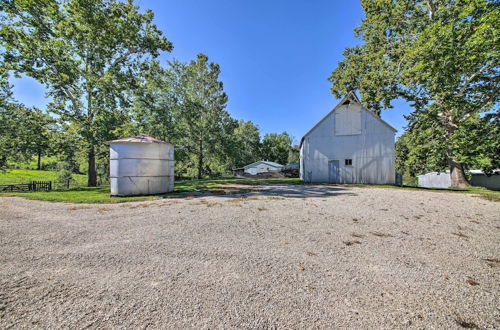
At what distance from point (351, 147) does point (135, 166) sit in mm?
16837

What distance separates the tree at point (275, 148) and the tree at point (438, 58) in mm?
39614

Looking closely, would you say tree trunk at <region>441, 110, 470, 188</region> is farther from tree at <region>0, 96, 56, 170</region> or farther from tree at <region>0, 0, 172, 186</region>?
tree at <region>0, 96, 56, 170</region>

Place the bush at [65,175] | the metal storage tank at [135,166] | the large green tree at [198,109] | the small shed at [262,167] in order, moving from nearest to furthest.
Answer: the metal storage tank at [135,166]
the large green tree at [198,109]
the bush at [65,175]
the small shed at [262,167]

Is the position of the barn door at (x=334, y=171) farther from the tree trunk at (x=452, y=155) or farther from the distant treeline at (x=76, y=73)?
the distant treeline at (x=76, y=73)

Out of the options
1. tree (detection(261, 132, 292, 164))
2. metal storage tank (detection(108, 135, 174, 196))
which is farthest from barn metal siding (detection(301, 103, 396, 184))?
tree (detection(261, 132, 292, 164))

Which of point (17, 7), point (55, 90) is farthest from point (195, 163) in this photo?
point (17, 7)

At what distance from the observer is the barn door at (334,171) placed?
17469 mm

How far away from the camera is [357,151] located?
1688 centimetres

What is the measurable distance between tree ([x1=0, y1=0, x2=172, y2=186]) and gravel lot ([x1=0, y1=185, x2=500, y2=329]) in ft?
41.7

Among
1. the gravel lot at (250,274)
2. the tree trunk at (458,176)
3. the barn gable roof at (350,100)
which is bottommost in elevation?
the gravel lot at (250,274)

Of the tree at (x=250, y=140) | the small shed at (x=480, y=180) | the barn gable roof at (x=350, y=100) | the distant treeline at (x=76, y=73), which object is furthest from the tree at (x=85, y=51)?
the tree at (x=250, y=140)

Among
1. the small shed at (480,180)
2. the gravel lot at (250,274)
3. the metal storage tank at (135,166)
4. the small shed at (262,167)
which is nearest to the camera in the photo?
the gravel lot at (250,274)

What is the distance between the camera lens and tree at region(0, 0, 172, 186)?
13.1 m

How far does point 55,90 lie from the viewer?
14.4 meters
